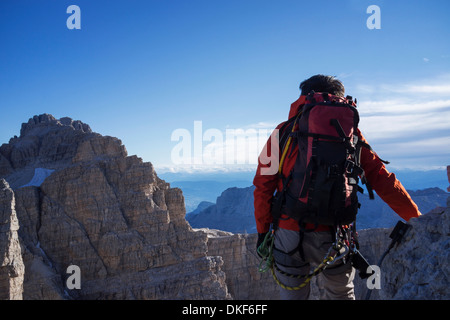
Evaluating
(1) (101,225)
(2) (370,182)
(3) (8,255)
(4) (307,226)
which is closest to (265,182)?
(4) (307,226)

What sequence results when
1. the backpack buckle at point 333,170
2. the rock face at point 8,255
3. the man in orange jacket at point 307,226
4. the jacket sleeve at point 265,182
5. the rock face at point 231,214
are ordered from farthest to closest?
the rock face at point 231,214
the rock face at point 8,255
the jacket sleeve at point 265,182
the man in orange jacket at point 307,226
the backpack buckle at point 333,170

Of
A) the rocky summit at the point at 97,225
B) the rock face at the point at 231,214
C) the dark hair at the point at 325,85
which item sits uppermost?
the dark hair at the point at 325,85

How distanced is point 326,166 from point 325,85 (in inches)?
56.3

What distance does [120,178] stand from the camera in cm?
5162

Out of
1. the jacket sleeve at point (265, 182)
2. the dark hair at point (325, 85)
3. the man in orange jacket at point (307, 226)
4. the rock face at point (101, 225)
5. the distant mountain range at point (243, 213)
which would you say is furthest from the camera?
the distant mountain range at point (243, 213)

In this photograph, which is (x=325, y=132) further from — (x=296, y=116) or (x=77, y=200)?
(x=77, y=200)

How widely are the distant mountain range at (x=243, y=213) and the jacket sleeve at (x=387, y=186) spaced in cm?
14762

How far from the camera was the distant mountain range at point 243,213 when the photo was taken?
14875 centimetres

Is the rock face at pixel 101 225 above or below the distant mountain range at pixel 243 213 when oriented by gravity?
above

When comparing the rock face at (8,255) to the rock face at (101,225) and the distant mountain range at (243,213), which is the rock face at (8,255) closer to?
the rock face at (101,225)

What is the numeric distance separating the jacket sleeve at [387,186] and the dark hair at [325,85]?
0.75 m

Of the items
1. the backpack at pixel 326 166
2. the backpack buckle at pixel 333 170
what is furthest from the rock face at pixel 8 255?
the backpack buckle at pixel 333 170

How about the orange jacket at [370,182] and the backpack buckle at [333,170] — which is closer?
the backpack buckle at [333,170]

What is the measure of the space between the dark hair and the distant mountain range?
147971mm
